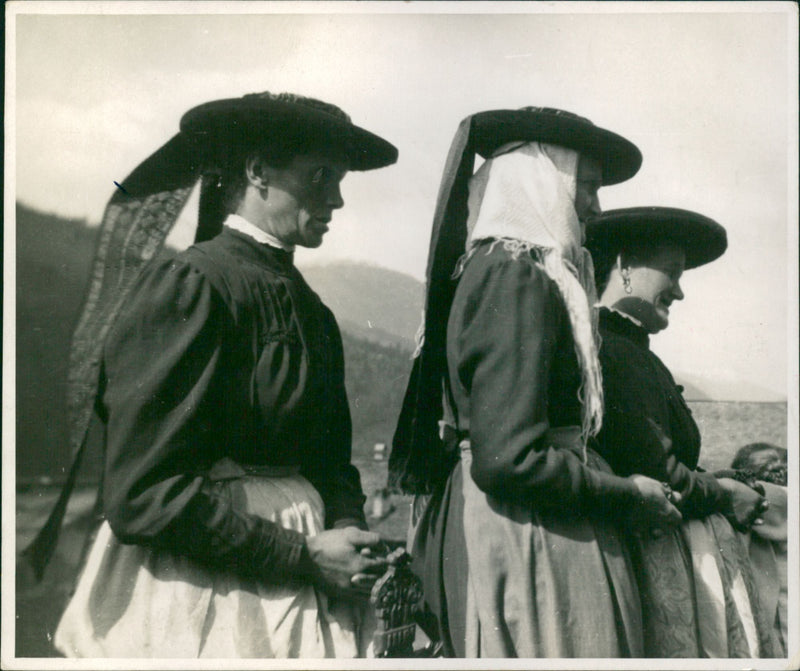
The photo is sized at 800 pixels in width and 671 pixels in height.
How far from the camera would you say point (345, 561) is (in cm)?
250

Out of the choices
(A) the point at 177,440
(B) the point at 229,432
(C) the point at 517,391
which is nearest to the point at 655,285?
(C) the point at 517,391

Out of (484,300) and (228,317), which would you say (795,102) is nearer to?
(484,300)

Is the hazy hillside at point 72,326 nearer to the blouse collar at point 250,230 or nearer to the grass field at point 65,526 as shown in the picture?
the grass field at point 65,526

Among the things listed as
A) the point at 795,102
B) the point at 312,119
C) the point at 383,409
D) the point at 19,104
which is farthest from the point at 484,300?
the point at 19,104

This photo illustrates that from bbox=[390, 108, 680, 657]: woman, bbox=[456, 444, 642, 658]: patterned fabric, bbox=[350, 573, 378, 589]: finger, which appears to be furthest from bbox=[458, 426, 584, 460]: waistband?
bbox=[350, 573, 378, 589]: finger

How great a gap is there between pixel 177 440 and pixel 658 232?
162cm

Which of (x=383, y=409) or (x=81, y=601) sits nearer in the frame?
(x=81, y=601)

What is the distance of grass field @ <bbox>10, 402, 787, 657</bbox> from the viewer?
8.55 feet

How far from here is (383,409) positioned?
9.25 feet

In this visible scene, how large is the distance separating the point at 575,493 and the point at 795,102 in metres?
1.47

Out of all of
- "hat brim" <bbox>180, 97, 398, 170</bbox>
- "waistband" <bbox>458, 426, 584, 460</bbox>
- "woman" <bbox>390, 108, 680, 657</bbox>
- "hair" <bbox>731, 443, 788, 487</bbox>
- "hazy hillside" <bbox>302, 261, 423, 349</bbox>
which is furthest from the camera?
"hair" <bbox>731, 443, 788, 487</bbox>

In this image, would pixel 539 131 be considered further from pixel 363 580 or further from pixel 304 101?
pixel 363 580

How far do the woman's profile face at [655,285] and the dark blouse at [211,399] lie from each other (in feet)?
3.42

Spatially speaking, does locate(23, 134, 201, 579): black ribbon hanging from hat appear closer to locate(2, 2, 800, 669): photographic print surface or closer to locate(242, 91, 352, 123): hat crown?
locate(2, 2, 800, 669): photographic print surface
